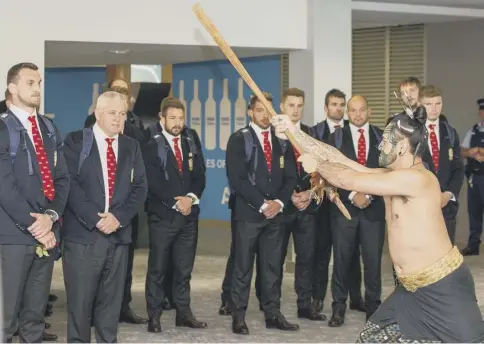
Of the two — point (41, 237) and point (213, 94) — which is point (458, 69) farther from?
point (41, 237)

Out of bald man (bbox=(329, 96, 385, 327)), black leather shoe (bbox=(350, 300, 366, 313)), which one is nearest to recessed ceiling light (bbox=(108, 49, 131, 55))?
bald man (bbox=(329, 96, 385, 327))

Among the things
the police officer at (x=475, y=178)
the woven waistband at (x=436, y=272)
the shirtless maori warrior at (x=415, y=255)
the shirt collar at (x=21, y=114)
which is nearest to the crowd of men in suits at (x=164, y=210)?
the shirt collar at (x=21, y=114)

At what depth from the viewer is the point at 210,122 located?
1116cm

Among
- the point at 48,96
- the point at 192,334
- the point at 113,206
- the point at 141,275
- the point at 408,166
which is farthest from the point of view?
the point at 48,96

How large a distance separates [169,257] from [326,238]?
132cm

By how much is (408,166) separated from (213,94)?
6.58m

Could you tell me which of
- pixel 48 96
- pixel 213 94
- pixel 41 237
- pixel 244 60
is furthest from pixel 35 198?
pixel 48 96

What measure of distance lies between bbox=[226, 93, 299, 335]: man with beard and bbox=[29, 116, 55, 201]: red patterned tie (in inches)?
65.0

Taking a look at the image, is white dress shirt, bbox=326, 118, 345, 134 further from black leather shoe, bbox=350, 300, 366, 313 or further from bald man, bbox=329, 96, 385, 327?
black leather shoe, bbox=350, 300, 366, 313

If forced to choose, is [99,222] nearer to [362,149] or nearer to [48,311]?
[48,311]

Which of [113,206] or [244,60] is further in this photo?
[244,60]

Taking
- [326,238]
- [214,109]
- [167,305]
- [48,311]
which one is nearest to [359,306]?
[326,238]

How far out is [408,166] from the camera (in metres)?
4.64

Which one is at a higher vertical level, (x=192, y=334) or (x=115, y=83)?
(x=115, y=83)
